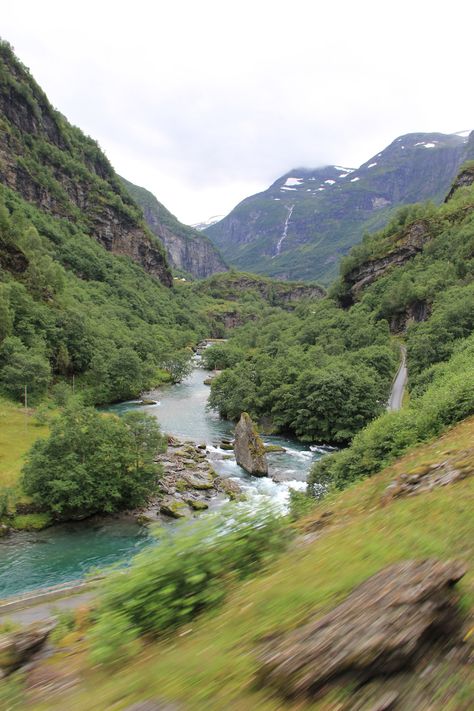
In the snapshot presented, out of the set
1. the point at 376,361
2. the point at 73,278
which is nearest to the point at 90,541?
the point at 376,361

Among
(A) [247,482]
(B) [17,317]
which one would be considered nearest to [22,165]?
(B) [17,317]

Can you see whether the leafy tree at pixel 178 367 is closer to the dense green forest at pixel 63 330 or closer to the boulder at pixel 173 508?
the dense green forest at pixel 63 330

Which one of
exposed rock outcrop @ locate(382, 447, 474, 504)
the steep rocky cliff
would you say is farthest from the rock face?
the steep rocky cliff

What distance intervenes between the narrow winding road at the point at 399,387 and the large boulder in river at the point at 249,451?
58.8 ft

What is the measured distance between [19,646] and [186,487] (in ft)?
97.4

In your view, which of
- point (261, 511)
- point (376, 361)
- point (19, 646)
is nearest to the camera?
point (19, 646)

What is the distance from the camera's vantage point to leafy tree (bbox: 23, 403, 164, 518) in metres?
28.0

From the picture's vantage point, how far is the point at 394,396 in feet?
181

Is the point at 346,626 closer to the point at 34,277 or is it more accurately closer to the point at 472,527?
the point at 472,527

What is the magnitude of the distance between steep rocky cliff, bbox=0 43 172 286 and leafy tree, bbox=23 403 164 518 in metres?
125

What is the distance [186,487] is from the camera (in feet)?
113

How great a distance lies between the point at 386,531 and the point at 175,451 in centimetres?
3792

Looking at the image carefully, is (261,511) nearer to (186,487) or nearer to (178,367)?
(186,487)

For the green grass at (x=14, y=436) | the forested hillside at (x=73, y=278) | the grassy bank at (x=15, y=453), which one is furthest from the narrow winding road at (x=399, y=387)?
the forested hillside at (x=73, y=278)
